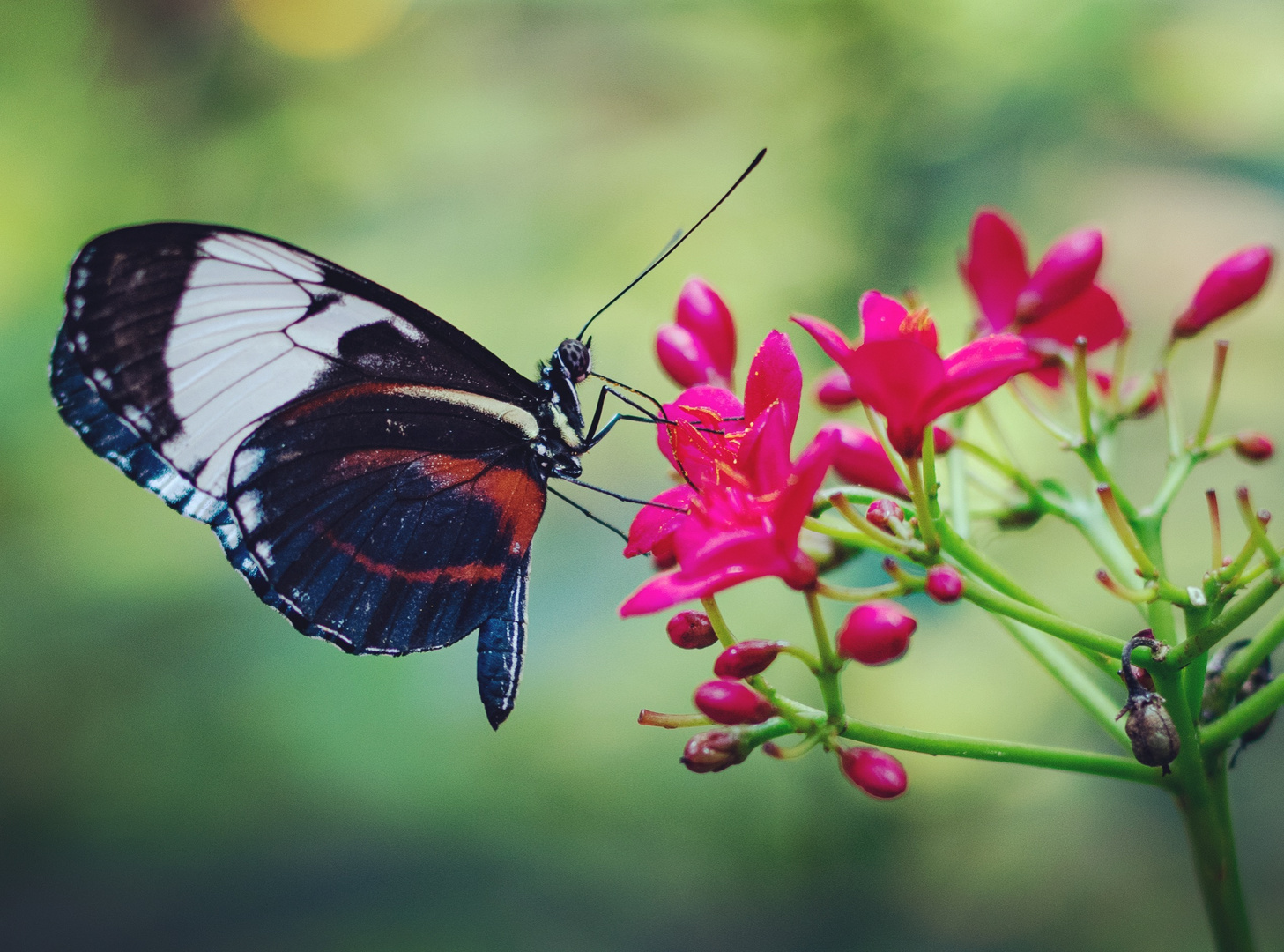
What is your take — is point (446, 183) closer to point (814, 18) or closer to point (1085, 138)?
point (814, 18)

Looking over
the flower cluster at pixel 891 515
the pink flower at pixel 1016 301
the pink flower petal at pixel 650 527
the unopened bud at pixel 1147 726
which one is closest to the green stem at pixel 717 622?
the flower cluster at pixel 891 515

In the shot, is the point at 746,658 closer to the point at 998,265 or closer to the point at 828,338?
the point at 828,338

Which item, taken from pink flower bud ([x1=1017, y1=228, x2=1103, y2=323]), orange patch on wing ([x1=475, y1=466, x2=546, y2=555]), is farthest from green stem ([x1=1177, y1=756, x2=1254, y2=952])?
orange patch on wing ([x1=475, y1=466, x2=546, y2=555])

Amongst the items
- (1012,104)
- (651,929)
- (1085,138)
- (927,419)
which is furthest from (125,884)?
(1085,138)

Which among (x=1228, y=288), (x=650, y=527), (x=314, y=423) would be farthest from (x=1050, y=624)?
(x=314, y=423)

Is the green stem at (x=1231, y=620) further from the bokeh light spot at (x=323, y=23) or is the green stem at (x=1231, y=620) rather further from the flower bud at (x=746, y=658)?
the bokeh light spot at (x=323, y=23)
